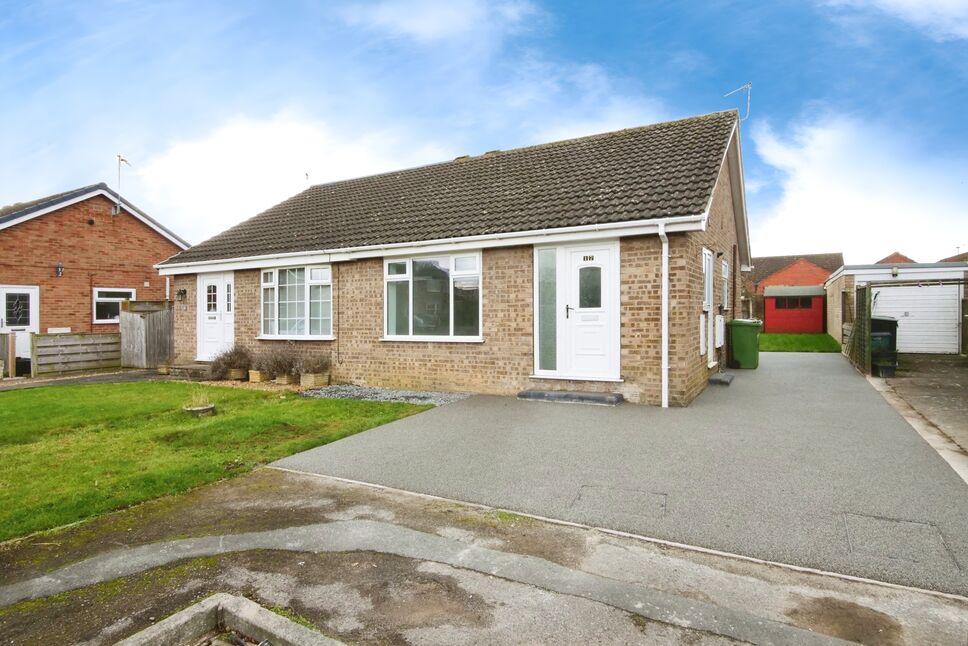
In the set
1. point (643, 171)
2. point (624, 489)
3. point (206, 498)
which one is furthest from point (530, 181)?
point (206, 498)

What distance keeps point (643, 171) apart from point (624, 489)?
23.6ft

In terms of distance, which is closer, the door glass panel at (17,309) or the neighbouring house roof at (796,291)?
the door glass panel at (17,309)

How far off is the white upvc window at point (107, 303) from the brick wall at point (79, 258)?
0.17m

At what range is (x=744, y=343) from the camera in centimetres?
1454

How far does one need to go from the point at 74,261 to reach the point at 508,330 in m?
17.8

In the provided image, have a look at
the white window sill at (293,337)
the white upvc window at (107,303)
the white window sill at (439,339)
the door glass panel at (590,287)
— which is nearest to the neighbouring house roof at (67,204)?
the white upvc window at (107,303)

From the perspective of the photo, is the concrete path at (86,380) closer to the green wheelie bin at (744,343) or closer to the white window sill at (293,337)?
the white window sill at (293,337)

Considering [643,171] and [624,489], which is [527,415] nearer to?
[624,489]

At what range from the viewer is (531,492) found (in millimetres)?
4781

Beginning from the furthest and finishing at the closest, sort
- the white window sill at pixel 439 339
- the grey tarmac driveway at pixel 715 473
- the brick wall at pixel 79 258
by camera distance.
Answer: the brick wall at pixel 79 258 < the white window sill at pixel 439 339 < the grey tarmac driveway at pixel 715 473

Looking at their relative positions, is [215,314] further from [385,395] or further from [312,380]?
[385,395]

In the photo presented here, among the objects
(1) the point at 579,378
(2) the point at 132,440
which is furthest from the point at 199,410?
(1) the point at 579,378

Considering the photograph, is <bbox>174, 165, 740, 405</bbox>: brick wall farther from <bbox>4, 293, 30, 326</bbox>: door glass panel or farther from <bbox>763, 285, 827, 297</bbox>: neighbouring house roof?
<bbox>763, 285, 827, 297</bbox>: neighbouring house roof

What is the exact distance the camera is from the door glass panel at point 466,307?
10430mm
